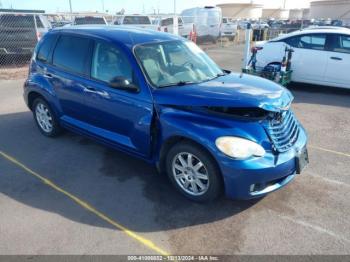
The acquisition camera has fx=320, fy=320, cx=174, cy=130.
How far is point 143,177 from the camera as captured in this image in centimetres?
422

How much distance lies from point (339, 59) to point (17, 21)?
11060 mm

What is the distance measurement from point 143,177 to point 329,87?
7146mm

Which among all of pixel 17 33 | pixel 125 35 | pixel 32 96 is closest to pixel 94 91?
pixel 125 35

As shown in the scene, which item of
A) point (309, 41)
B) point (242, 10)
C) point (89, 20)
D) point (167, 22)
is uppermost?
point (242, 10)

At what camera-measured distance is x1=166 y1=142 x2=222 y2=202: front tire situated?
3.34m

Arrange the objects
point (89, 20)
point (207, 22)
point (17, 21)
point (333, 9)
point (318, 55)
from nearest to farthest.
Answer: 1. point (318, 55)
2. point (17, 21)
3. point (89, 20)
4. point (207, 22)
5. point (333, 9)

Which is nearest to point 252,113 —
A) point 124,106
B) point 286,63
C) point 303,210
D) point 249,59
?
point 303,210

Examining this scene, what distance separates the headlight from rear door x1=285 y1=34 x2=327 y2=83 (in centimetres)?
619

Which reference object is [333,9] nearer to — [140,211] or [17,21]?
[17,21]

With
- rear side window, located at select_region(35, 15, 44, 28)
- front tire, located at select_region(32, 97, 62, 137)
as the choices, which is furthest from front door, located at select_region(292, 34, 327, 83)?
rear side window, located at select_region(35, 15, 44, 28)

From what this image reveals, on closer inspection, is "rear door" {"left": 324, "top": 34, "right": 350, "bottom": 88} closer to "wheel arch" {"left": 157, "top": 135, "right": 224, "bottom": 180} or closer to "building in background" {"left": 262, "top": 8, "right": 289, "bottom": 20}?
"wheel arch" {"left": 157, "top": 135, "right": 224, "bottom": 180}

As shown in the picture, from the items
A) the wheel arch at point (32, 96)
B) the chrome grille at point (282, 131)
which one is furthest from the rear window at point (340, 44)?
the wheel arch at point (32, 96)

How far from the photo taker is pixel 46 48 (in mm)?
5211

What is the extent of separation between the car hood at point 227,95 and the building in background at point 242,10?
67172 mm
